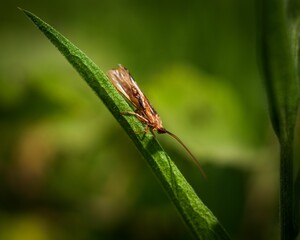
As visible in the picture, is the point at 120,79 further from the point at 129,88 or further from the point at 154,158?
the point at 154,158

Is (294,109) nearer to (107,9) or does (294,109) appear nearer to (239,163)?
(239,163)

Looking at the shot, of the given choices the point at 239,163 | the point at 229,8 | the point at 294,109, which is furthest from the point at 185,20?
the point at 294,109

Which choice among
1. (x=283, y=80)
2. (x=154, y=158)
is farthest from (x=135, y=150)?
(x=283, y=80)

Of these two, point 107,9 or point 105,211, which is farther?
point 107,9

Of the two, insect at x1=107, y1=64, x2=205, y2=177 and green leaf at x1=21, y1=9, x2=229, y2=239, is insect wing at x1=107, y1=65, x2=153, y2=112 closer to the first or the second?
insect at x1=107, y1=64, x2=205, y2=177

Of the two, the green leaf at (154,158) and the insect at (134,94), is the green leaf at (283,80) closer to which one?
the green leaf at (154,158)

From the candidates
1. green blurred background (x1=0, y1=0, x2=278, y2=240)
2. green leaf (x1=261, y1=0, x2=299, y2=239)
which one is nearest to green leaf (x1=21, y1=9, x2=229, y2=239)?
green leaf (x1=261, y1=0, x2=299, y2=239)

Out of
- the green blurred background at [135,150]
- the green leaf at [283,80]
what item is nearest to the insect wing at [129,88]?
the green leaf at [283,80]
